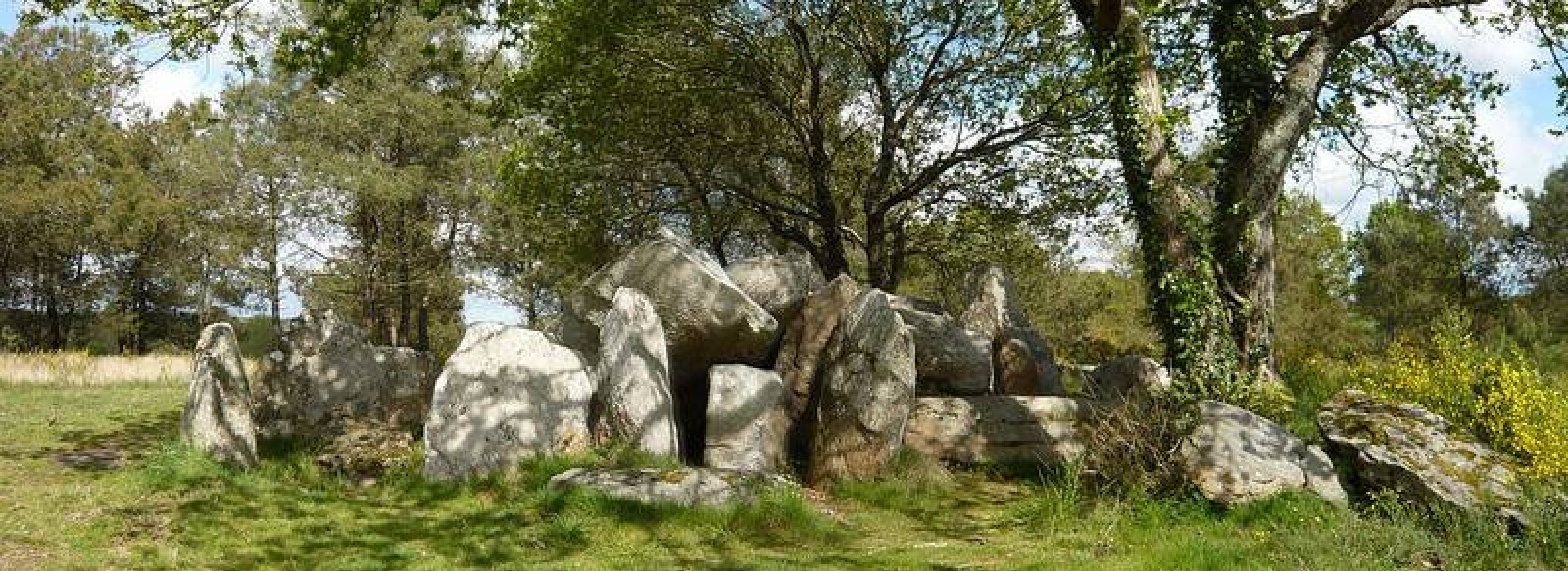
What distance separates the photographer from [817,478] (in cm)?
1248

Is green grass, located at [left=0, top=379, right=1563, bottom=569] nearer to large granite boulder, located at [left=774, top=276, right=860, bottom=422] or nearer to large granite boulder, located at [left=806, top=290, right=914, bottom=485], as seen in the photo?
large granite boulder, located at [left=806, top=290, right=914, bottom=485]

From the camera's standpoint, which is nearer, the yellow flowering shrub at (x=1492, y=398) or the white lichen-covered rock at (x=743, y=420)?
the yellow flowering shrub at (x=1492, y=398)

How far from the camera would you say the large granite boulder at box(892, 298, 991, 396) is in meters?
14.8

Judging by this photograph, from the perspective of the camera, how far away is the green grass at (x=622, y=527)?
844 centimetres

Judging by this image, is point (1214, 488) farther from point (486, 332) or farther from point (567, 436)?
point (486, 332)

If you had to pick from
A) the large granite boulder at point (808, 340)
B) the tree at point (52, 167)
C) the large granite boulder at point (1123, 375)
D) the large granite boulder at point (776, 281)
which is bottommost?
the large granite boulder at point (1123, 375)

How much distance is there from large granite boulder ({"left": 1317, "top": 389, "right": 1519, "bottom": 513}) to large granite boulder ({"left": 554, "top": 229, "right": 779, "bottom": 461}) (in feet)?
21.8

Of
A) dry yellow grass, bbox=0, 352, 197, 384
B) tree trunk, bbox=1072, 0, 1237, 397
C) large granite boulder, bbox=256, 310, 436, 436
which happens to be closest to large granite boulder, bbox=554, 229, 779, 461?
large granite boulder, bbox=256, 310, 436, 436

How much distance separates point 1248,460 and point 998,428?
13.2 feet

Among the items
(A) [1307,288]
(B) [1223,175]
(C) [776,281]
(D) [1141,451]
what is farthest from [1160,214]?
(A) [1307,288]

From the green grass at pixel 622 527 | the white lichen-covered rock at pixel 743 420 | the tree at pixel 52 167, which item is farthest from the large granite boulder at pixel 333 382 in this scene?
the tree at pixel 52 167

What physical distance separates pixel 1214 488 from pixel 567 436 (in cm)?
689

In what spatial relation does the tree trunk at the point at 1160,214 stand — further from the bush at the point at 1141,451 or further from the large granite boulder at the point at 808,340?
the large granite boulder at the point at 808,340

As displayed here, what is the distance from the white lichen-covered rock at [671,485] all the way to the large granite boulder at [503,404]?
1119 mm
